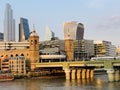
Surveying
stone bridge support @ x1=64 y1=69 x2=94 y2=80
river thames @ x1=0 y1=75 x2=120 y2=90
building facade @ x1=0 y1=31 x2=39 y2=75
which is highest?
building facade @ x1=0 y1=31 x2=39 y2=75

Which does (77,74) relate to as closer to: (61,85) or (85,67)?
(85,67)

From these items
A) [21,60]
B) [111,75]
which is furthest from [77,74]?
[21,60]

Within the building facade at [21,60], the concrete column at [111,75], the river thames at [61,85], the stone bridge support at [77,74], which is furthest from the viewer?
the building facade at [21,60]

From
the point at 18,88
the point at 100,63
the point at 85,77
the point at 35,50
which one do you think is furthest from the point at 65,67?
the point at 18,88

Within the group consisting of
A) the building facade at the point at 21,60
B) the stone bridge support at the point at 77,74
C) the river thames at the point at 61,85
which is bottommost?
the river thames at the point at 61,85

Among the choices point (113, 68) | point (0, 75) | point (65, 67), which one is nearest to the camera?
point (113, 68)

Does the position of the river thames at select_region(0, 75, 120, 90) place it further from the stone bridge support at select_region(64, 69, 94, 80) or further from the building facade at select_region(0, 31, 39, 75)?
the building facade at select_region(0, 31, 39, 75)

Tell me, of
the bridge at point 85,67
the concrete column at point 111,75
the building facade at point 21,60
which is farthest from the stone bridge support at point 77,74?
the concrete column at point 111,75

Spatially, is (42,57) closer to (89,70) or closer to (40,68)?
(40,68)

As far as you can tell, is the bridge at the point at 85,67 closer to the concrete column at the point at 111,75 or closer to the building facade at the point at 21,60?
the concrete column at the point at 111,75

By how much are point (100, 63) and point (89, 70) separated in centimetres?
1848

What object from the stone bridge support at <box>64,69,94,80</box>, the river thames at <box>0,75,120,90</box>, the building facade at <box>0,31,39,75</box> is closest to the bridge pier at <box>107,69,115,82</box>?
the river thames at <box>0,75,120,90</box>

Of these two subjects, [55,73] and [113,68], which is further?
[55,73]

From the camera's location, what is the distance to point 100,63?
5241 inches
